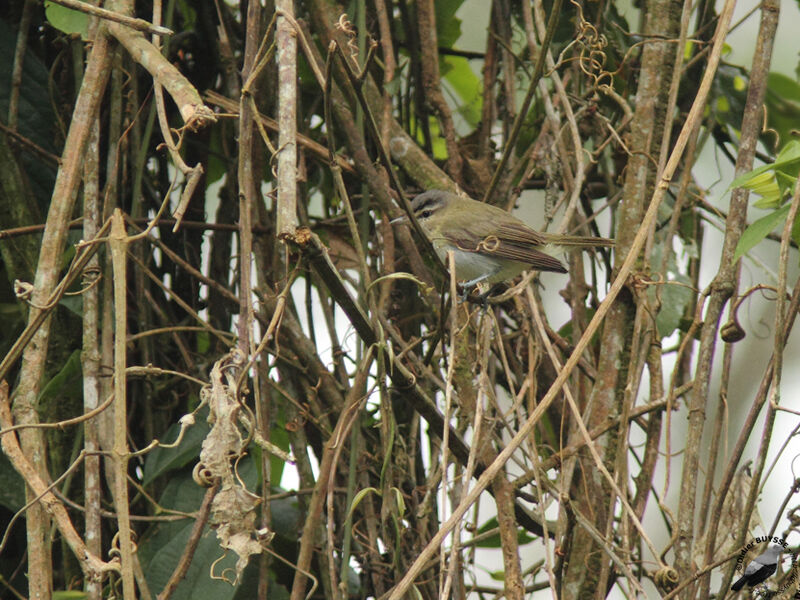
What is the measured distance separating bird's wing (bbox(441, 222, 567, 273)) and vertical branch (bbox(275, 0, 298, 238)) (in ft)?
4.09

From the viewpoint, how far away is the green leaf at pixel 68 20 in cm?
246

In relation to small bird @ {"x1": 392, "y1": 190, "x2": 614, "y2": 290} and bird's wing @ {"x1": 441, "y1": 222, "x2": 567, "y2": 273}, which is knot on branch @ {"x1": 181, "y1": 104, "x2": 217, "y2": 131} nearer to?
small bird @ {"x1": 392, "y1": 190, "x2": 614, "y2": 290}

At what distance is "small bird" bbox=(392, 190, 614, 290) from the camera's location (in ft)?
9.97

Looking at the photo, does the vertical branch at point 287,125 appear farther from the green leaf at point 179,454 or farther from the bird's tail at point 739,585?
the bird's tail at point 739,585

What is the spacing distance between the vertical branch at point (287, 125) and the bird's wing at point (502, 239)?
4.09 feet

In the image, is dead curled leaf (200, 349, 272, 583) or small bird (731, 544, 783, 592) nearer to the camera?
dead curled leaf (200, 349, 272, 583)

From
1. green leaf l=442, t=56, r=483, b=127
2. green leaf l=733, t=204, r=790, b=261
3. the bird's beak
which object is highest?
green leaf l=442, t=56, r=483, b=127

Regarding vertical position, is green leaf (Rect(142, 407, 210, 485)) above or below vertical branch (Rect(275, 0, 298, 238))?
below

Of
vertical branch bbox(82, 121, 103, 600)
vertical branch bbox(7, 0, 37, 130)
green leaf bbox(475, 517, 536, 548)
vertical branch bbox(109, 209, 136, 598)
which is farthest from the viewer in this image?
green leaf bbox(475, 517, 536, 548)

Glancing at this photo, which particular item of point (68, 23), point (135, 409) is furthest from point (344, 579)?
point (68, 23)

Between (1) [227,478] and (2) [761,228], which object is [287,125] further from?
(2) [761,228]

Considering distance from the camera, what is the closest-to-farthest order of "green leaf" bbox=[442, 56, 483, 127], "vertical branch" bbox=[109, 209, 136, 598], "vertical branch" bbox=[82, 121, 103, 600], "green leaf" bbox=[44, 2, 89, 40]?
"vertical branch" bbox=[109, 209, 136, 598] → "vertical branch" bbox=[82, 121, 103, 600] → "green leaf" bbox=[44, 2, 89, 40] → "green leaf" bbox=[442, 56, 483, 127]

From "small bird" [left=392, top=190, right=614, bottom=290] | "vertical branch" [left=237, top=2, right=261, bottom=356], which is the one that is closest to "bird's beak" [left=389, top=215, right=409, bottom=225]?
"small bird" [left=392, top=190, right=614, bottom=290]

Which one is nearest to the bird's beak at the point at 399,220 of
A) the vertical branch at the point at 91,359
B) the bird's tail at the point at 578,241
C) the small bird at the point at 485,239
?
the small bird at the point at 485,239
